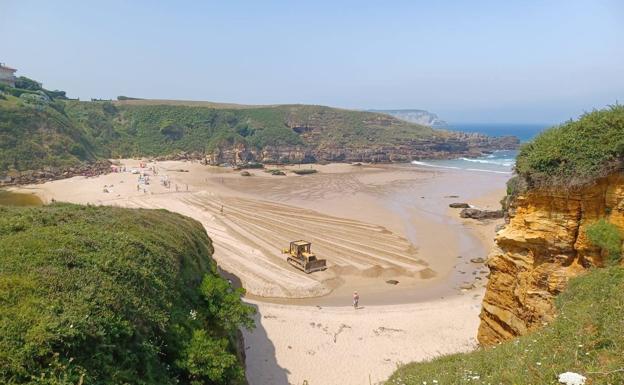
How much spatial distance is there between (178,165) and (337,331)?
65047 millimetres

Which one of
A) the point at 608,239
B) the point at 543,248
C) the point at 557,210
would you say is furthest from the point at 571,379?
the point at 557,210

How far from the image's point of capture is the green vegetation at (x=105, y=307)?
691 cm

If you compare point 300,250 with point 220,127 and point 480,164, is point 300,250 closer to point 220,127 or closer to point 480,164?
point 480,164

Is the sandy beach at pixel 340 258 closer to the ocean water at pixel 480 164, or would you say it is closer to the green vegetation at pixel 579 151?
the green vegetation at pixel 579 151

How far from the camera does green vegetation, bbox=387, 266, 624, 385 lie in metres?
5.73

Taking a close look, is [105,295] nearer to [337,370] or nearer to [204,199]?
[337,370]

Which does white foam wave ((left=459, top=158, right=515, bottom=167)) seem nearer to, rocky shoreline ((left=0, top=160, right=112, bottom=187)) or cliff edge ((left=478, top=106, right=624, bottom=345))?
cliff edge ((left=478, top=106, right=624, bottom=345))

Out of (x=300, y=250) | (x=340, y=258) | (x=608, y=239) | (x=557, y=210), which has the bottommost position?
(x=340, y=258)

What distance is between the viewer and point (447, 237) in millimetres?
33781

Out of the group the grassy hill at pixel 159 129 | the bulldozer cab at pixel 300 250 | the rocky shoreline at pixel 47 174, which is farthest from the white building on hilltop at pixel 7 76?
the bulldozer cab at pixel 300 250

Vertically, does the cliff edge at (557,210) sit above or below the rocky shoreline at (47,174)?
above

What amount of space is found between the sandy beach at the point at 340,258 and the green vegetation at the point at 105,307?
4323mm

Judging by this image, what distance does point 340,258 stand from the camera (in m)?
28.0

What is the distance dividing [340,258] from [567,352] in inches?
860
